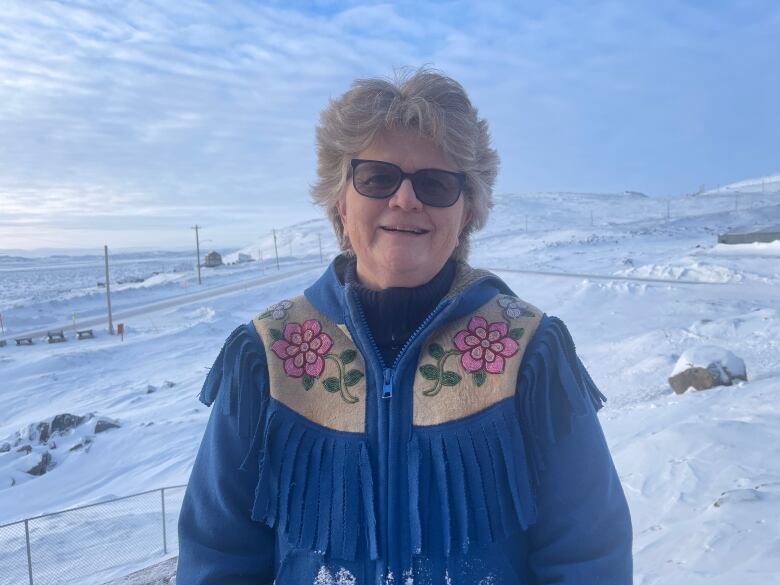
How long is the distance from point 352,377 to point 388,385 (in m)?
0.12

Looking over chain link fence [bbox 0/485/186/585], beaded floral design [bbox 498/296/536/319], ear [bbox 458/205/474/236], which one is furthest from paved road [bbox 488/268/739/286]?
beaded floral design [bbox 498/296/536/319]

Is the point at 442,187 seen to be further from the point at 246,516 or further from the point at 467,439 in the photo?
the point at 246,516

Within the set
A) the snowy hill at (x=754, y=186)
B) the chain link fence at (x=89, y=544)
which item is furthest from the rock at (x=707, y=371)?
the snowy hill at (x=754, y=186)

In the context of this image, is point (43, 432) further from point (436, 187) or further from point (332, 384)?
point (436, 187)

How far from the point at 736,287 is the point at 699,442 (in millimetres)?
21029

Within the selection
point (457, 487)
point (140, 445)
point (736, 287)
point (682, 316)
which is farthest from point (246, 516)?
point (736, 287)

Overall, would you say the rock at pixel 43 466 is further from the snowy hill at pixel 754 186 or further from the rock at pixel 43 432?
the snowy hill at pixel 754 186

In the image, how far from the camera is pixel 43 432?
47.5ft

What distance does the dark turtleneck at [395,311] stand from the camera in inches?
76.2

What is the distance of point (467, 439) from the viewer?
5.76 ft

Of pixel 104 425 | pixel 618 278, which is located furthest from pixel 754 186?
pixel 104 425

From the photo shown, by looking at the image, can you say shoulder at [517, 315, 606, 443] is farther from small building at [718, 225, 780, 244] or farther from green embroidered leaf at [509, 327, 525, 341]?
small building at [718, 225, 780, 244]

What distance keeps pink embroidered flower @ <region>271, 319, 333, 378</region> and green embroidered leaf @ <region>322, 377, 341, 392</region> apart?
0.04m

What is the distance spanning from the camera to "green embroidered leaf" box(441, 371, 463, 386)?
71.2 inches
